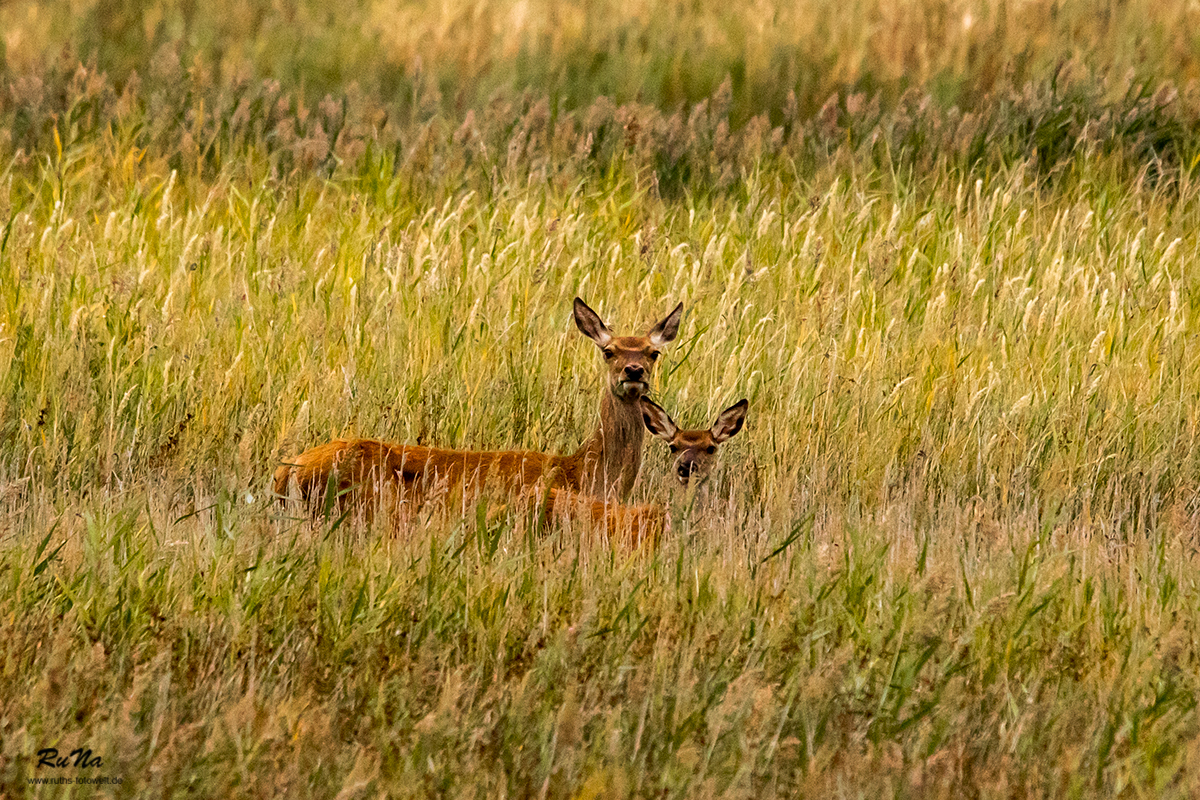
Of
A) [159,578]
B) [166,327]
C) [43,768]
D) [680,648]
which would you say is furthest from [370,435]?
[43,768]

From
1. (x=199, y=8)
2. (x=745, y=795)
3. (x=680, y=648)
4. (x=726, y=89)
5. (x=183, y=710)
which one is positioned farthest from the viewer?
(x=199, y=8)

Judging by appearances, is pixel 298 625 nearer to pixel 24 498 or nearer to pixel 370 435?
pixel 24 498

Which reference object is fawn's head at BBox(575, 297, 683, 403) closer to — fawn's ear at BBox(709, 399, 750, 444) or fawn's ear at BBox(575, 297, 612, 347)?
fawn's ear at BBox(575, 297, 612, 347)

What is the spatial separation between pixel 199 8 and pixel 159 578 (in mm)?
9118

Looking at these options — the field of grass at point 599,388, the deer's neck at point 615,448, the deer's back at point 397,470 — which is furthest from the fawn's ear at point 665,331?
the deer's back at point 397,470

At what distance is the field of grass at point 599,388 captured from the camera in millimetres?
3463

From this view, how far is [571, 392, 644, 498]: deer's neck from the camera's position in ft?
18.1

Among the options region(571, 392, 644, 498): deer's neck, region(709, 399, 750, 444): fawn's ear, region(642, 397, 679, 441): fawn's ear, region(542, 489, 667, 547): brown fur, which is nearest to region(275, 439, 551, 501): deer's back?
region(542, 489, 667, 547): brown fur

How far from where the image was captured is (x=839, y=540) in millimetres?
4879

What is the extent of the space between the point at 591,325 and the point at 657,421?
1.64 ft

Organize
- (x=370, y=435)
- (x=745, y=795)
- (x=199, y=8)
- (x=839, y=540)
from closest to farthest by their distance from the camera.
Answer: (x=745, y=795) → (x=839, y=540) → (x=370, y=435) → (x=199, y=8)

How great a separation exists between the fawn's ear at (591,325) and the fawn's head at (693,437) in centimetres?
41

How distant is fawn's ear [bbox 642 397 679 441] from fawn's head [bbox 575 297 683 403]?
5cm

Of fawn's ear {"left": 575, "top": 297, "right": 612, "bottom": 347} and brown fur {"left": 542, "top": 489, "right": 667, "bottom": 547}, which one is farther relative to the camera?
fawn's ear {"left": 575, "top": 297, "right": 612, "bottom": 347}
